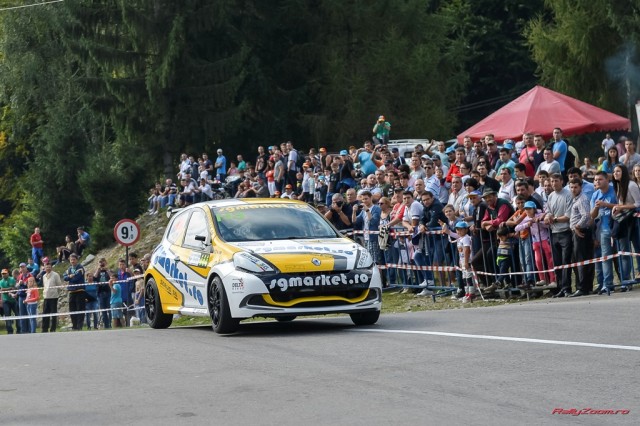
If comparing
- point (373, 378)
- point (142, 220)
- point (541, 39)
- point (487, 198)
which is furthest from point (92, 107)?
point (373, 378)

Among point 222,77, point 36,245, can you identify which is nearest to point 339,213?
point 36,245

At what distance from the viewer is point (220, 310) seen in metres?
14.8

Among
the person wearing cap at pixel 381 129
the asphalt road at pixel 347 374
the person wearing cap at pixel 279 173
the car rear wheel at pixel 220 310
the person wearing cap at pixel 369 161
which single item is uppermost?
the person wearing cap at pixel 381 129

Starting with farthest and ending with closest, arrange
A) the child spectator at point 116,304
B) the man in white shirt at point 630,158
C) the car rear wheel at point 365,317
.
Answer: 1. the child spectator at point 116,304
2. the man in white shirt at point 630,158
3. the car rear wheel at point 365,317

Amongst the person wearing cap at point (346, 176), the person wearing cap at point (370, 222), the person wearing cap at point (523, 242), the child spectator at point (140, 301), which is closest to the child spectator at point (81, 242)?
the child spectator at point (140, 301)

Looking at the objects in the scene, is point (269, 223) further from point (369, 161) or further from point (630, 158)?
point (369, 161)

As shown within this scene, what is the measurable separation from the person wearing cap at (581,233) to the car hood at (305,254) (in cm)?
517

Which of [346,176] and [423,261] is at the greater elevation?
[346,176]

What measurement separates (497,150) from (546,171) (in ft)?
17.2

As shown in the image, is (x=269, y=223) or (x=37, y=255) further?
(x=37, y=255)

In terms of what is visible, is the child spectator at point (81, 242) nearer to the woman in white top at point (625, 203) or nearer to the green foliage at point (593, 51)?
the green foliage at point (593, 51)

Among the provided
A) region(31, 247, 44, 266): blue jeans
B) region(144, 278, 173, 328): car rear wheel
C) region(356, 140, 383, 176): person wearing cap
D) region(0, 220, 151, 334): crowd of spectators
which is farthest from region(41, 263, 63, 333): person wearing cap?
region(31, 247, 44, 266): blue jeans

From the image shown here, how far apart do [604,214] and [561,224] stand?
2.49ft

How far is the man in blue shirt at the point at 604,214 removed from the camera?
18.6 meters
